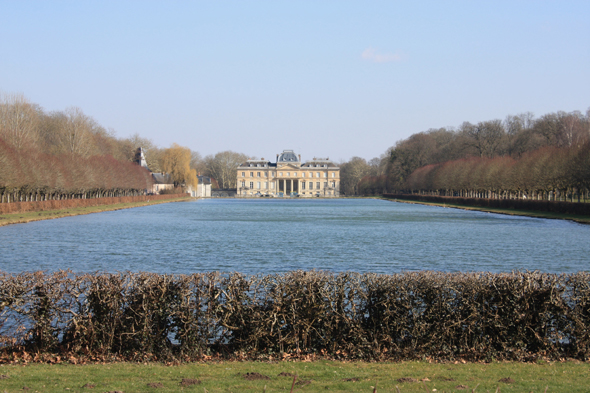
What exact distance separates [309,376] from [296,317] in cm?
100

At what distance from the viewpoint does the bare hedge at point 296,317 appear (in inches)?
287

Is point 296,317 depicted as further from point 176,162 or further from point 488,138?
point 176,162

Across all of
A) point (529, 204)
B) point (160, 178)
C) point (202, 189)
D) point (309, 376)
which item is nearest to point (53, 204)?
point (529, 204)

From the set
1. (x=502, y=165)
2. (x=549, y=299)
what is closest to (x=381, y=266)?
(x=549, y=299)

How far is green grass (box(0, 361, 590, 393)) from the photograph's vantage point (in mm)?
5938

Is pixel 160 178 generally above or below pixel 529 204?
above

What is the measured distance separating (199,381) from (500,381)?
11.0 feet

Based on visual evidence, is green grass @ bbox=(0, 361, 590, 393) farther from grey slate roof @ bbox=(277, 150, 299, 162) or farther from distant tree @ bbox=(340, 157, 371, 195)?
grey slate roof @ bbox=(277, 150, 299, 162)

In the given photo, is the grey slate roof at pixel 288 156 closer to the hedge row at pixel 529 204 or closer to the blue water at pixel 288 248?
the hedge row at pixel 529 204

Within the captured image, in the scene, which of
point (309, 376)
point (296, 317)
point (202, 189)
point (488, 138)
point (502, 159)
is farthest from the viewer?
point (202, 189)

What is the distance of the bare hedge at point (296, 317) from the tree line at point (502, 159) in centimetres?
3815

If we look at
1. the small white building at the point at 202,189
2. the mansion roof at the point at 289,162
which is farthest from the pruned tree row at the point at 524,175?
the mansion roof at the point at 289,162

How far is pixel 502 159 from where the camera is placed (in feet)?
212

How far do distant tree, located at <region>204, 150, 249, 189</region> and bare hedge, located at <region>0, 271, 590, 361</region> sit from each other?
134 metres
